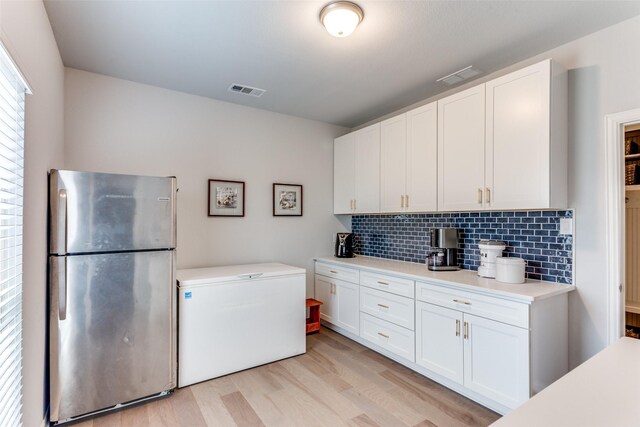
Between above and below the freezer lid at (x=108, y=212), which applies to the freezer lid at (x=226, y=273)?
below

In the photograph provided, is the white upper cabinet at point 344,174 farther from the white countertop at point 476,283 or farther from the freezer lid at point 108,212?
the freezer lid at point 108,212

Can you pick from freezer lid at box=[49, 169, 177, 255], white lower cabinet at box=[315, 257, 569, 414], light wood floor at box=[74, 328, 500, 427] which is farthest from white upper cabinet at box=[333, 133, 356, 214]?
freezer lid at box=[49, 169, 177, 255]

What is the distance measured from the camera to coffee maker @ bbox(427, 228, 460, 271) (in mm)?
2887

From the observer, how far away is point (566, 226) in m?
2.28

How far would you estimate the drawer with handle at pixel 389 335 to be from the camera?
107 inches

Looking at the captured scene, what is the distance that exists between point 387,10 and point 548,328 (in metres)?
2.27

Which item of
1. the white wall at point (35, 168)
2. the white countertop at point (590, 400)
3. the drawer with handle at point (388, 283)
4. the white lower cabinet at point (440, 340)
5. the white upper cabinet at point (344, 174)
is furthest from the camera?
the white upper cabinet at point (344, 174)

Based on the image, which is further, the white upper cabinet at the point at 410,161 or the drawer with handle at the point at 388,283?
the white upper cabinet at the point at 410,161

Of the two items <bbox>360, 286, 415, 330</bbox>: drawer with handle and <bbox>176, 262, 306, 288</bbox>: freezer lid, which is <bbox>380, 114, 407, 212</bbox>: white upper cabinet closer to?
<bbox>360, 286, 415, 330</bbox>: drawer with handle

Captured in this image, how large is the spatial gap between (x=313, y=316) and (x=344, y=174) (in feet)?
5.74

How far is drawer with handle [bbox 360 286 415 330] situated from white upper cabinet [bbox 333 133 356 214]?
112cm

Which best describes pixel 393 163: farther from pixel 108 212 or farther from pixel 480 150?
pixel 108 212

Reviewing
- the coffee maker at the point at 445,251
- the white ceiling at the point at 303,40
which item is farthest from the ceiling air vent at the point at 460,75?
the coffee maker at the point at 445,251

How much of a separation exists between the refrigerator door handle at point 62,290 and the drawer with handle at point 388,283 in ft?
7.83
